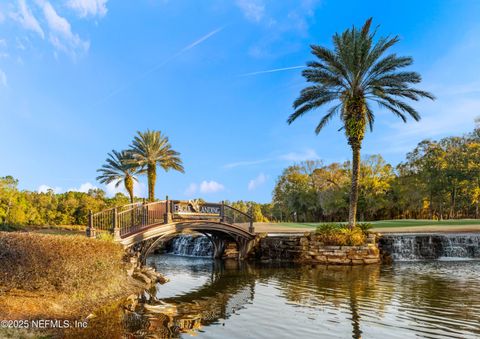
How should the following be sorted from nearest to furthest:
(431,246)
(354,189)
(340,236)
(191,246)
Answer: (340,236) → (354,189) → (431,246) → (191,246)

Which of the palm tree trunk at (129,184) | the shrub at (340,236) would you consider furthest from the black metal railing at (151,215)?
the palm tree trunk at (129,184)

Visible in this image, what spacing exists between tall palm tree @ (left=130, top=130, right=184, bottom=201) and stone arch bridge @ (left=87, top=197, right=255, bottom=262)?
15.4m

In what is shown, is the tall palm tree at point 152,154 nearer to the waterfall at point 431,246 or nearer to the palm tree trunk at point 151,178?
the palm tree trunk at point 151,178

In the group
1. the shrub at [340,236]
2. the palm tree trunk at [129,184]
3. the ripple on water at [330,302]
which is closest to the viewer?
the ripple on water at [330,302]

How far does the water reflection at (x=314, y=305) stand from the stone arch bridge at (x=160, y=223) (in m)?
2.60

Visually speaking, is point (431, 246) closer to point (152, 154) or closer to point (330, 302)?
point (330, 302)

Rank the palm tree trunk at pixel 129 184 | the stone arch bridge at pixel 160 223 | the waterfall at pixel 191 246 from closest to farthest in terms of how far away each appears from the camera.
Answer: the stone arch bridge at pixel 160 223
the waterfall at pixel 191 246
the palm tree trunk at pixel 129 184

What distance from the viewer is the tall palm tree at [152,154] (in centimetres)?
3919

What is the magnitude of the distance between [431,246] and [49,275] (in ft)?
76.2

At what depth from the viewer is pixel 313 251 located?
2384 cm

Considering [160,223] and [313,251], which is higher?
[160,223]

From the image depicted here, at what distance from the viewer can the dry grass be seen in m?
9.09

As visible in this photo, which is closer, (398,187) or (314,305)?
(314,305)

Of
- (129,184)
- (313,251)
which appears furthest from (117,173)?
(313,251)
